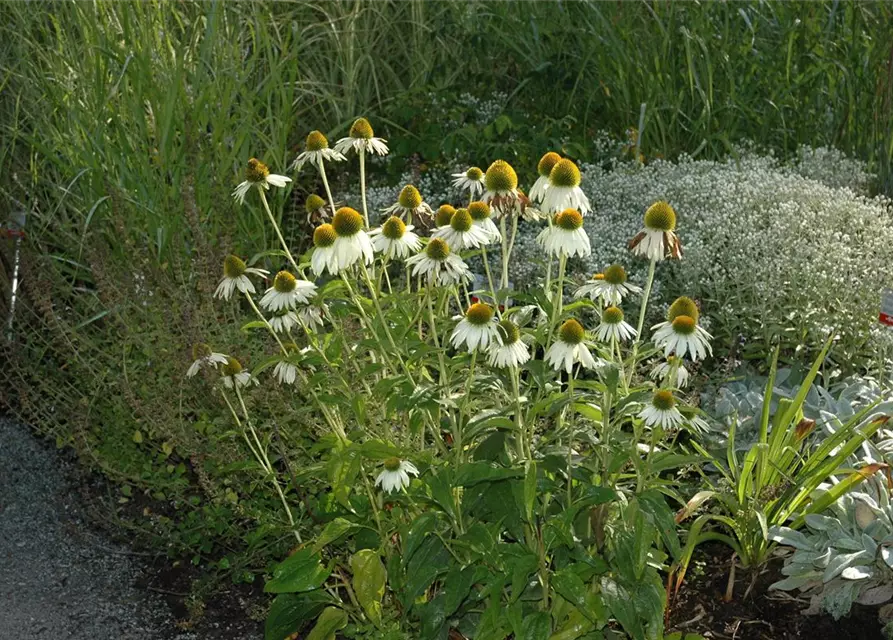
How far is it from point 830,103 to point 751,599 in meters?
3.27

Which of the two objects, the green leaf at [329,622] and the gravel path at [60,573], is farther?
the gravel path at [60,573]

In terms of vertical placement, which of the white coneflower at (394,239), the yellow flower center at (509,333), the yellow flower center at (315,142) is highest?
the yellow flower center at (315,142)

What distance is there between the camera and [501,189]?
244 cm

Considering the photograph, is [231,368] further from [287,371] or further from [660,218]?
[660,218]

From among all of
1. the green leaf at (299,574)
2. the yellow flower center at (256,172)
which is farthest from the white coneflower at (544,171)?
the green leaf at (299,574)

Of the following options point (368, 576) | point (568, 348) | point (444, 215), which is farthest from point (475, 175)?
point (368, 576)

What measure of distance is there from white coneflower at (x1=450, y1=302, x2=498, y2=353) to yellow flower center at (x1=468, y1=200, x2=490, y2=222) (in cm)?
32

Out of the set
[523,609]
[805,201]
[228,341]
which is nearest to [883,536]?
[523,609]

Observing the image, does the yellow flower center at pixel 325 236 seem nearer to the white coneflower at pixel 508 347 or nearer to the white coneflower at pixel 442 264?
the white coneflower at pixel 442 264

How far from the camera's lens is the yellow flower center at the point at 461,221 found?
2377 millimetres

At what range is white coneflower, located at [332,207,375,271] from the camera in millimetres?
2309

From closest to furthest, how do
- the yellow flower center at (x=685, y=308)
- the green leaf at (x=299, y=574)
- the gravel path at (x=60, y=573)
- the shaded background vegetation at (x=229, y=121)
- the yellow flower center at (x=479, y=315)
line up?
the yellow flower center at (x=479, y=315), the yellow flower center at (x=685, y=308), the green leaf at (x=299, y=574), the gravel path at (x=60, y=573), the shaded background vegetation at (x=229, y=121)

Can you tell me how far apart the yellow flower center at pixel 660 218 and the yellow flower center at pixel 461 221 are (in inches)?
15.2

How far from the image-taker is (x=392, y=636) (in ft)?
8.71
